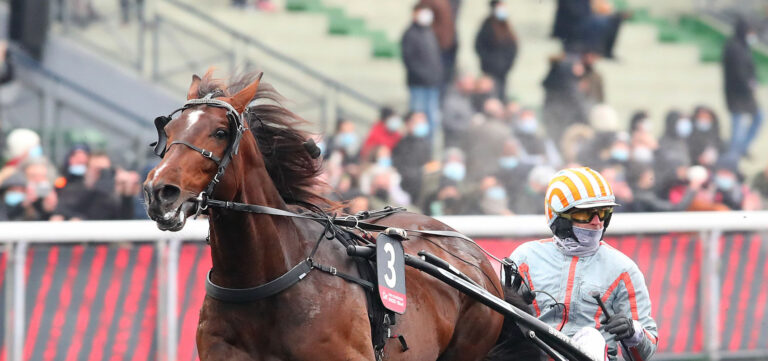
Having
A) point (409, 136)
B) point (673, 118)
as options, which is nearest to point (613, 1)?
point (673, 118)

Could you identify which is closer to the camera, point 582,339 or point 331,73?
point 582,339

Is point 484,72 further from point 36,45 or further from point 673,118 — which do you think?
point 36,45

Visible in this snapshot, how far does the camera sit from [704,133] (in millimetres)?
12781

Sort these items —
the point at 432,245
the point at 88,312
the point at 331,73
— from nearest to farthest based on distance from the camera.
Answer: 1. the point at 432,245
2. the point at 88,312
3. the point at 331,73

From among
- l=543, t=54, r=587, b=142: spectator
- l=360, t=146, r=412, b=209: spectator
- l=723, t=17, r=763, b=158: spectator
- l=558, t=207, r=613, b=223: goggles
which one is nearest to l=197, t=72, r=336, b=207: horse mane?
l=558, t=207, r=613, b=223: goggles

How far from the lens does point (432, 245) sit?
5.04 meters

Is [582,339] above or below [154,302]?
above

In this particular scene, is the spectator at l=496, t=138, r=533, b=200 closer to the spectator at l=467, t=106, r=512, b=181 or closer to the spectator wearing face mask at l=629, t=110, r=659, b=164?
the spectator at l=467, t=106, r=512, b=181

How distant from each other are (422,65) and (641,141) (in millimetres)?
2410

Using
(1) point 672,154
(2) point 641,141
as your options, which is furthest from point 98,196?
(1) point 672,154

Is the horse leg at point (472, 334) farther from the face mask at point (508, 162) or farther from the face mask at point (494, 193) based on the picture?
the face mask at point (508, 162)

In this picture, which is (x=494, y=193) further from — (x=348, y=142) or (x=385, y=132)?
(x=385, y=132)

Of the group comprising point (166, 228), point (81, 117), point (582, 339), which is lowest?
point (81, 117)

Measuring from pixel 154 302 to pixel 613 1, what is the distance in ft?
37.0
